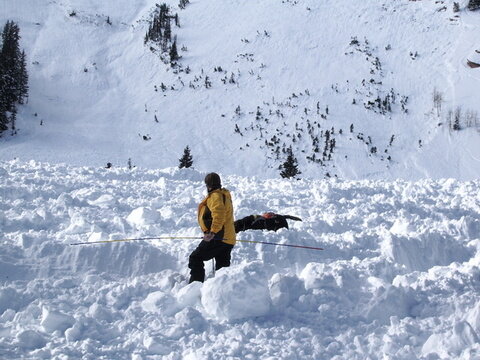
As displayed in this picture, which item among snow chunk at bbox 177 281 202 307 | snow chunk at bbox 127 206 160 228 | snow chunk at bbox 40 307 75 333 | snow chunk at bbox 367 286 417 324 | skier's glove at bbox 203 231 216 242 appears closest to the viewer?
snow chunk at bbox 40 307 75 333

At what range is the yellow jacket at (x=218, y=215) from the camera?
5.02 m

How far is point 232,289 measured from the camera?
4340 millimetres

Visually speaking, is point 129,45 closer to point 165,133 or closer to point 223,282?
point 165,133

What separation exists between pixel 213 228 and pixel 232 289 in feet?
2.87

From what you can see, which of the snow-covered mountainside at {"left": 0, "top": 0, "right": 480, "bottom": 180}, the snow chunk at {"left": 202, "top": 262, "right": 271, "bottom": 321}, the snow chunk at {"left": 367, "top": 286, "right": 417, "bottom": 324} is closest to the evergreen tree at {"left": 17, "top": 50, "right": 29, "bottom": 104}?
the snow-covered mountainside at {"left": 0, "top": 0, "right": 480, "bottom": 180}

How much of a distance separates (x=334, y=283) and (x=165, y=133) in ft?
113

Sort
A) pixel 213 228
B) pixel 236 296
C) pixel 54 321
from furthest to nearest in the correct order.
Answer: pixel 213 228
pixel 236 296
pixel 54 321

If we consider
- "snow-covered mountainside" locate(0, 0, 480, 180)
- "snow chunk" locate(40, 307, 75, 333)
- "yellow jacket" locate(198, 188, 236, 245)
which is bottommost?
"snow chunk" locate(40, 307, 75, 333)

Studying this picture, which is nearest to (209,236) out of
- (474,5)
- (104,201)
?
(104,201)

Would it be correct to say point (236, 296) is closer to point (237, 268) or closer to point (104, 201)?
point (237, 268)

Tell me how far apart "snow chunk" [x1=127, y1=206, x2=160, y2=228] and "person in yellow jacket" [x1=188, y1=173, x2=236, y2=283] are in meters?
2.32

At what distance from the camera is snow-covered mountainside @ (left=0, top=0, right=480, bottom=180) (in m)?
35.1

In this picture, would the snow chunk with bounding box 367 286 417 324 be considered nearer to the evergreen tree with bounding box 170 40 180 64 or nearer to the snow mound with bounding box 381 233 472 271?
the snow mound with bounding box 381 233 472 271

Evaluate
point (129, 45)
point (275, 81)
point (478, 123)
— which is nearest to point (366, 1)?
point (275, 81)
